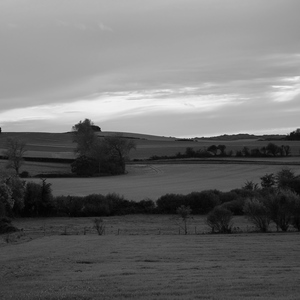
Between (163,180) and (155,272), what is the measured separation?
7155 cm

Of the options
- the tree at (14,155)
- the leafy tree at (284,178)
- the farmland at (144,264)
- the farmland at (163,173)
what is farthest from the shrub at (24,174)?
the leafy tree at (284,178)

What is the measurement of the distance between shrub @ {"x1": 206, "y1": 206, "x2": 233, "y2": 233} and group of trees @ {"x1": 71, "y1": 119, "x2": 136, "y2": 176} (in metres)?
53.2

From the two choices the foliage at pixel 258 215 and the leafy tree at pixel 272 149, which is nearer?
the foliage at pixel 258 215

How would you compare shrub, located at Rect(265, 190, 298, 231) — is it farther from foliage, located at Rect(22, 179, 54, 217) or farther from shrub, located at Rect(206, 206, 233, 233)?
foliage, located at Rect(22, 179, 54, 217)

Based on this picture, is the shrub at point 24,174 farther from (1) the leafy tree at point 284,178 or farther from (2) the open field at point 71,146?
(1) the leafy tree at point 284,178

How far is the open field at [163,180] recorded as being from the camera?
267 feet

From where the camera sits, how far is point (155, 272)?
858 inches

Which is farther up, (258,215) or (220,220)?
(258,215)

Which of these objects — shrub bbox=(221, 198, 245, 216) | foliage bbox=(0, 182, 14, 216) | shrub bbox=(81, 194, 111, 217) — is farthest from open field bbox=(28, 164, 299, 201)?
foliage bbox=(0, 182, 14, 216)

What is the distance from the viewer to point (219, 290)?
1641 centimetres

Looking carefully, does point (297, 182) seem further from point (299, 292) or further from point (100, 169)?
point (299, 292)

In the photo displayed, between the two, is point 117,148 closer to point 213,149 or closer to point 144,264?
point 213,149

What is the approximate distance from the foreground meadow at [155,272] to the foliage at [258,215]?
1592cm

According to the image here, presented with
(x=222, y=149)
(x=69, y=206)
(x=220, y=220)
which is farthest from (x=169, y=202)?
(x=222, y=149)
